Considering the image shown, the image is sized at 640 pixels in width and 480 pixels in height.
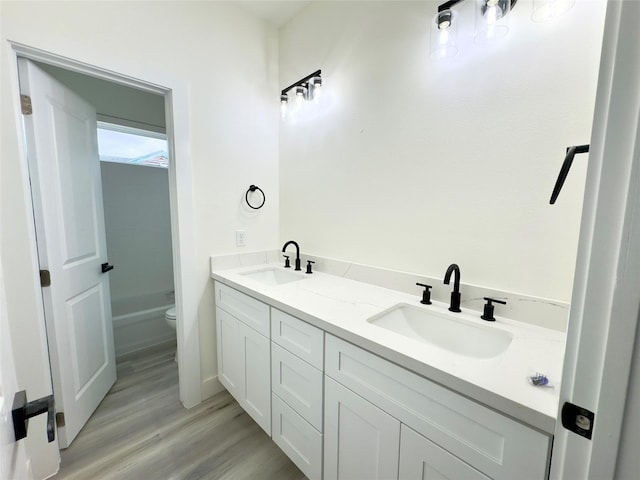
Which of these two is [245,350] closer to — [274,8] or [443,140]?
[443,140]

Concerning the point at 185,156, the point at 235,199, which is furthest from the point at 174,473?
the point at 185,156

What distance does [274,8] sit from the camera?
186 cm

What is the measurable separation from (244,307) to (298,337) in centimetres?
49

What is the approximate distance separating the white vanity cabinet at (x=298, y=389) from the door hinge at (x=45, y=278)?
1162 mm

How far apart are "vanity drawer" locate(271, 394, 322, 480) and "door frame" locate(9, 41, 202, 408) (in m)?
0.76

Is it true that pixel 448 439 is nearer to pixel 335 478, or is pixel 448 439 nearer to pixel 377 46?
pixel 335 478

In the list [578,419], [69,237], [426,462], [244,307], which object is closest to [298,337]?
[244,307]

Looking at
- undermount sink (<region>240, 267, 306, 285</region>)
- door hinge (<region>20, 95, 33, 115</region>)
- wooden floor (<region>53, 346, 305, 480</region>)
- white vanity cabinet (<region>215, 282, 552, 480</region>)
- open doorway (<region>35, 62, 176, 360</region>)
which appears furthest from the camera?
open doorway (<region>35, 62, 176, 360</region>)

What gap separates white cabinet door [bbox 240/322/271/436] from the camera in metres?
1.40

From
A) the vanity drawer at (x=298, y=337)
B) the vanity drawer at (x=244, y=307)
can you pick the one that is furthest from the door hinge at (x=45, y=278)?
the vanity drawer at (x=298, y=337)

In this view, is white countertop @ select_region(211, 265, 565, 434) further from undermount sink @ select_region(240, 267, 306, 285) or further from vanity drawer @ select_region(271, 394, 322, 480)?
vanity drawer @ select_region(271, 394, 322, 480)

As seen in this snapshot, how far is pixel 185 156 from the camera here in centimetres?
165

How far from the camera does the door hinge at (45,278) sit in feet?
4.39

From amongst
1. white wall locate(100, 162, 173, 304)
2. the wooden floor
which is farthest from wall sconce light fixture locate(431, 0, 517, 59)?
white wall locate(100, 162, 173, 304)
